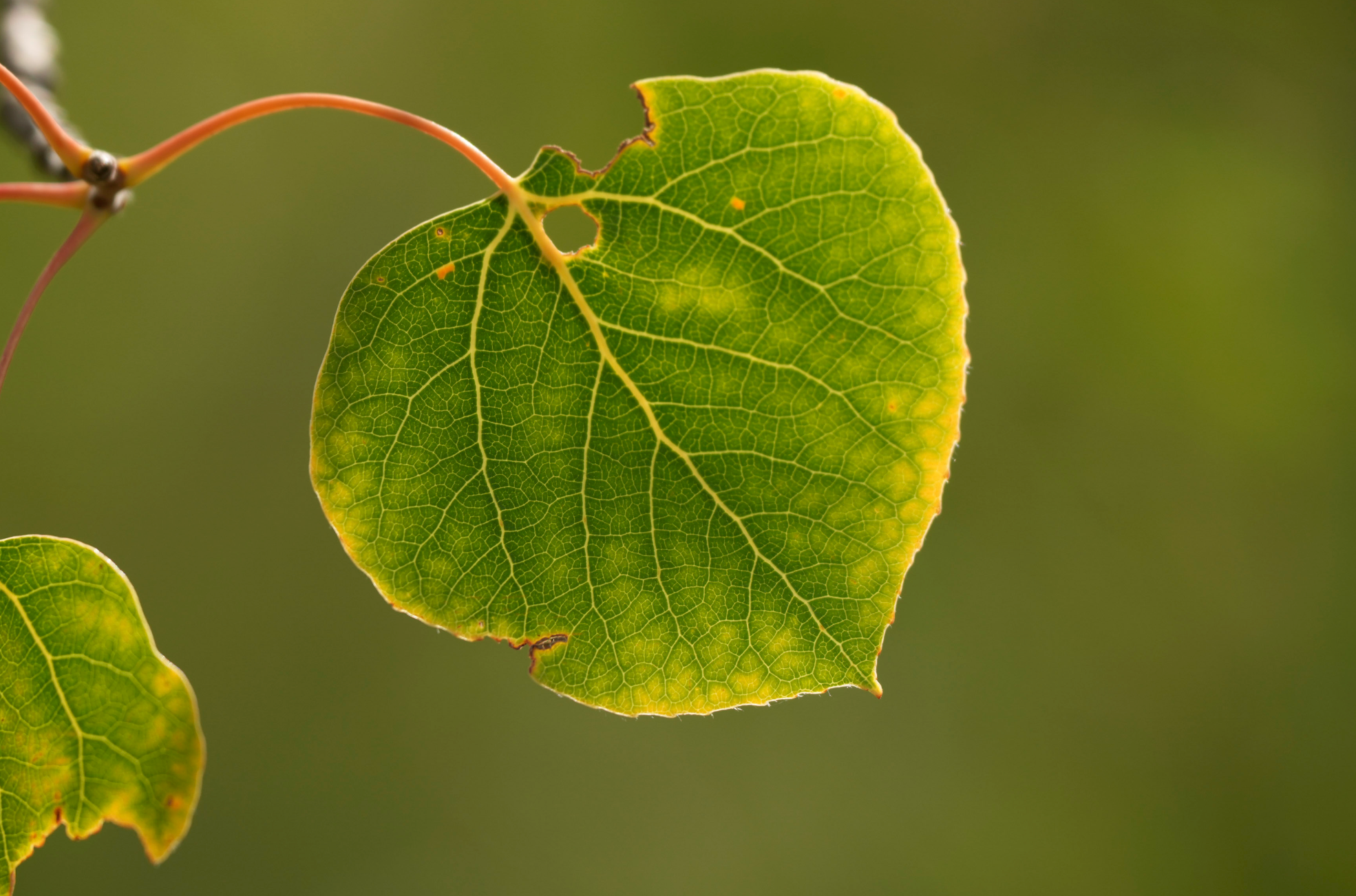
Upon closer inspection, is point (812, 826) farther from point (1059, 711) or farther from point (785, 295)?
point (785, 295)

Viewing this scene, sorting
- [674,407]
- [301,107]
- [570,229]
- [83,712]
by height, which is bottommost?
[83,712]

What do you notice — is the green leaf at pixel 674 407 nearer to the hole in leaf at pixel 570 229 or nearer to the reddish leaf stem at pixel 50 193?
the reddish leaf stem at pixel 50 193

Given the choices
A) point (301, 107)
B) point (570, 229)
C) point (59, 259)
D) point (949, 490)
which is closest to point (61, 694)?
point (59, 259)

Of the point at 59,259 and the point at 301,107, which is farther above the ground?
the point at 301,107

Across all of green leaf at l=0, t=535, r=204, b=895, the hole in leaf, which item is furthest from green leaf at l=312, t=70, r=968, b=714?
the hole in leaf

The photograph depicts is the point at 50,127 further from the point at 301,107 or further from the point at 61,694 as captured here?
the point at 61,694

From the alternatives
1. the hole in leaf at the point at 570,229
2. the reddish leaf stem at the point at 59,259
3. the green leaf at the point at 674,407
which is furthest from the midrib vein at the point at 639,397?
the hole in leaf at the point at 570,229

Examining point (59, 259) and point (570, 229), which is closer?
point (59, 259)
